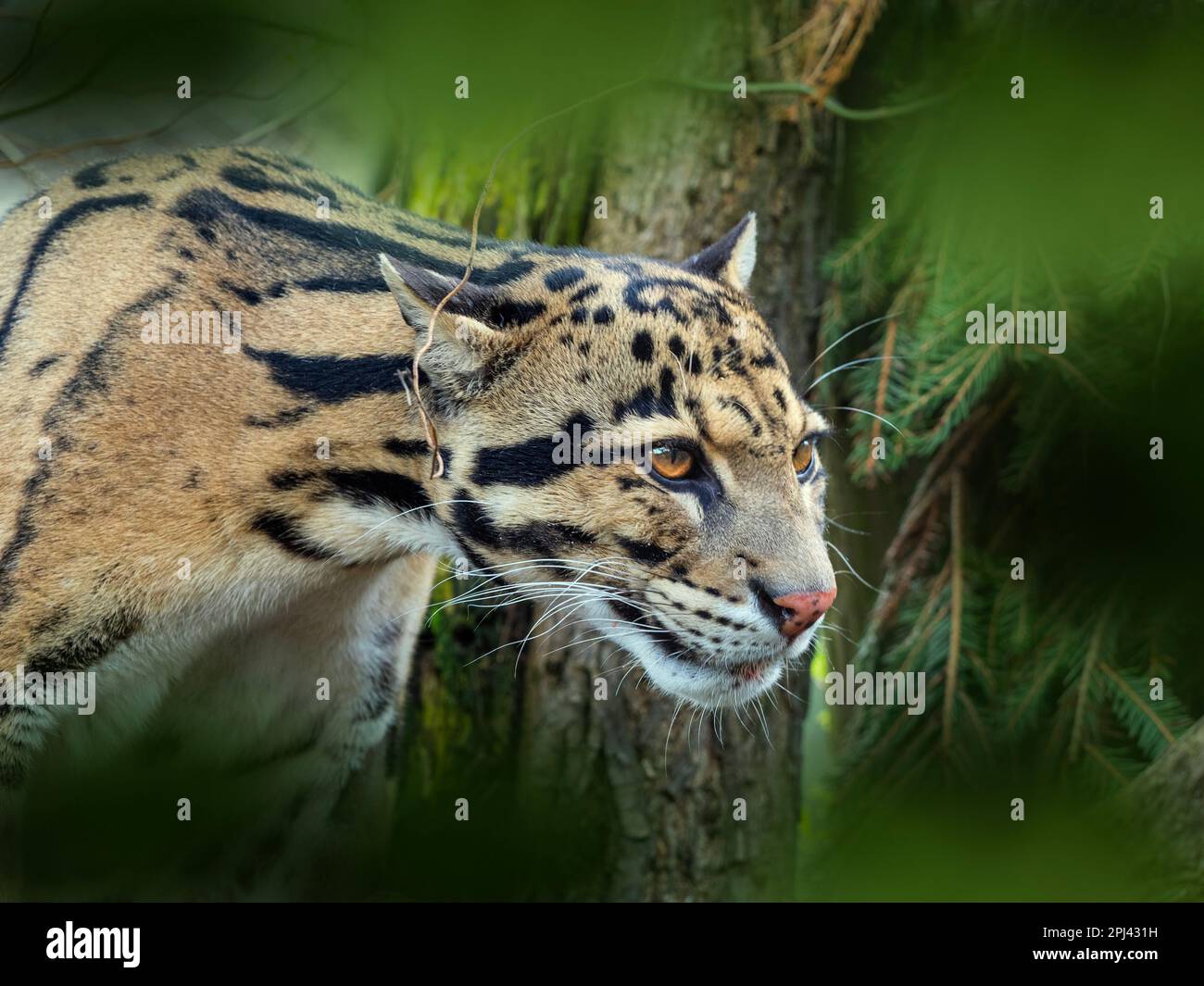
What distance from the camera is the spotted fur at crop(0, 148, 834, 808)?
3277 mm

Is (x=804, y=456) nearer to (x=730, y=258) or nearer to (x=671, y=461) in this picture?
(x=671, y=461)

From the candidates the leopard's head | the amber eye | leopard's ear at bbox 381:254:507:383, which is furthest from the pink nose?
leopard's ear at bbox 381:254:507:383

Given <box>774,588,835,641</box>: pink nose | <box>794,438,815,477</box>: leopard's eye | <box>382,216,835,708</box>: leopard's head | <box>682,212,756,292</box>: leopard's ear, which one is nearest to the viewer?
<box>774,588,835,641</box>: pink nose

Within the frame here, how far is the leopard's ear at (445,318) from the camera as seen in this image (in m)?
3.19

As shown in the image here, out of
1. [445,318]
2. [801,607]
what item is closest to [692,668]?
[801,607]

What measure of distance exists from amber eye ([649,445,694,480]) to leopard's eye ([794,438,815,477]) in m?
0.42

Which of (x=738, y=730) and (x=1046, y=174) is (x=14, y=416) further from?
(x=1046, y=174)

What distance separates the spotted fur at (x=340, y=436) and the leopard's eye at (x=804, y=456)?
58 mm

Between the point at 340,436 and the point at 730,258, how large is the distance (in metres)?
1.32

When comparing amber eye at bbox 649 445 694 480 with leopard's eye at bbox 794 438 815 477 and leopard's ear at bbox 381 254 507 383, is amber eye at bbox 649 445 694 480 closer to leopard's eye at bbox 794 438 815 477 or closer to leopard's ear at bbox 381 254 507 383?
leopard's eye at bbox 794 438 815 477

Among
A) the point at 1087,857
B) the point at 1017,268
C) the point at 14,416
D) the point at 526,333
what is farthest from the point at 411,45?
the point at 1087,857

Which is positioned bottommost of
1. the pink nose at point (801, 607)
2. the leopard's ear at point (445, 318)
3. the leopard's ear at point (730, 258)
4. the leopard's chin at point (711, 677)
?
the leopard's chin at point (711, 677)

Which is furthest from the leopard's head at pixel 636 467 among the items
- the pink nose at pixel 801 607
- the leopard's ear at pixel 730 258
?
the leopard's ear at pixel 730 258

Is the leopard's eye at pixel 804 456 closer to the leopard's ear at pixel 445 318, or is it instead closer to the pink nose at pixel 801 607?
the pink nose at pixel 801 607
